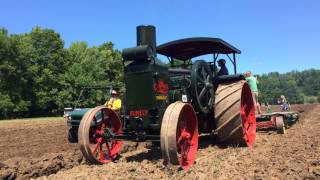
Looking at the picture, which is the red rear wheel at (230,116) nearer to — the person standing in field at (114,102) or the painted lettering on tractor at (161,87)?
the painted lettering on tractor at (161,87)

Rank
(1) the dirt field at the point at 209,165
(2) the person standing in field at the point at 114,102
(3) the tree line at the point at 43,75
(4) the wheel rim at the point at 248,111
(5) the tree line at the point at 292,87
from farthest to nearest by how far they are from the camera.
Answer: (5) the tree line at the point at 292,87 → (3) the tree line at the point at 43,75 → (4) the wheel rim at the point at 248,111 → (2) the person standing in field at the point at 114,102 → (1) the dirt field at the point at 209,165

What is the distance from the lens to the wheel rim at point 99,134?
782 centimetres

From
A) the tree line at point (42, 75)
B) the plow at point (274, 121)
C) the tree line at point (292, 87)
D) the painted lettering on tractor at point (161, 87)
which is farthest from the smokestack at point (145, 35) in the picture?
the tree line at point (292, 87)

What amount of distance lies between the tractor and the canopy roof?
0.08ft

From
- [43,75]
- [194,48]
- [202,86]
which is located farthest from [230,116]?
[43,75]

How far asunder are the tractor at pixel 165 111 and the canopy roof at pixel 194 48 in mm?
26

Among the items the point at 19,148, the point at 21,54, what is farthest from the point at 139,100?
the point at 21,54

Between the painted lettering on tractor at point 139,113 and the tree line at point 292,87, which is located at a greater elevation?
the tree line at point 292,87

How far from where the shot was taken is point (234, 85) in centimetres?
953

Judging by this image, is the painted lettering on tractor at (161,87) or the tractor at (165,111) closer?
the tractor at (165,111)

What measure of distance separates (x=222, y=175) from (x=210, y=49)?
520cm

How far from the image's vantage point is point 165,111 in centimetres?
716

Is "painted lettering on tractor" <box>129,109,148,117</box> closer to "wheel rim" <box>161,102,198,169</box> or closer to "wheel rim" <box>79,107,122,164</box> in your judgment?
"wheel rim" <box>79,107,122,164</box>

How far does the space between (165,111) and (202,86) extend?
2.17 metres
